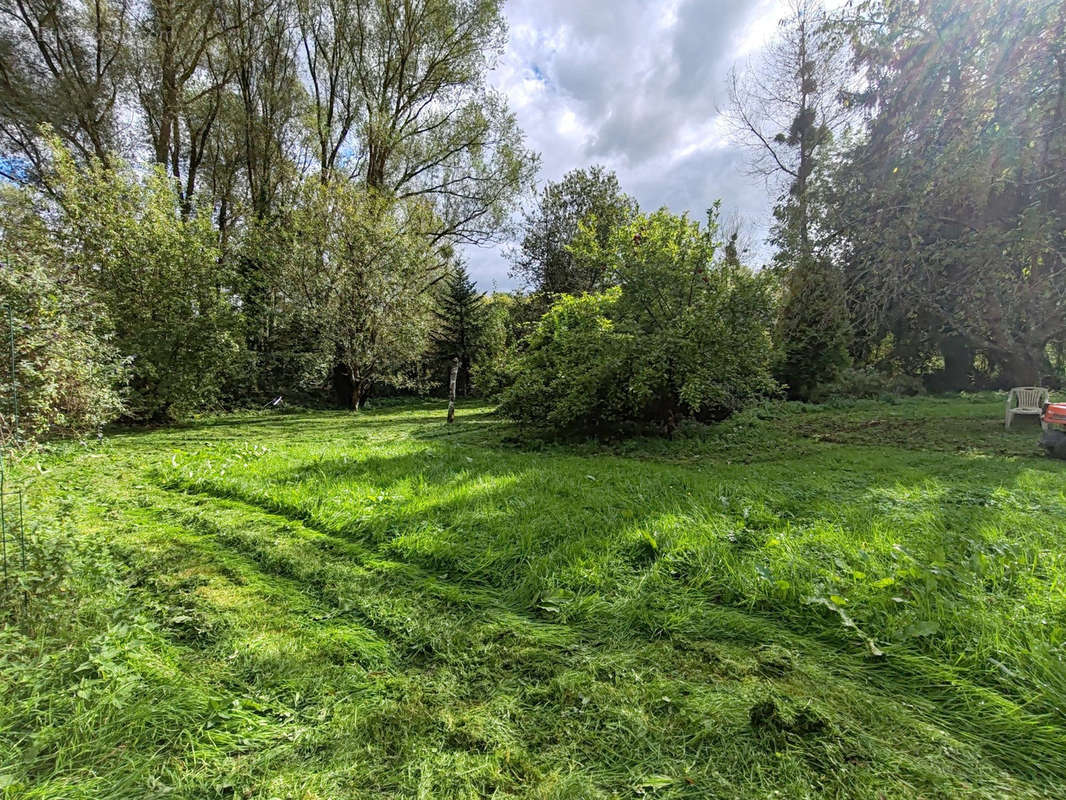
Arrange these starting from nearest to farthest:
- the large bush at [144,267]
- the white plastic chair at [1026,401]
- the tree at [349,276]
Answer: the white plastic chair at [1026,401], the large bush at [144,267], the tree at [349,276]

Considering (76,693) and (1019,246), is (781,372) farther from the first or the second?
(76,693)

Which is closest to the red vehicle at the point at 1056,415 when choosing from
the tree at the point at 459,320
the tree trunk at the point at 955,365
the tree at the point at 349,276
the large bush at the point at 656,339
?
the large bush at the point at 656,339

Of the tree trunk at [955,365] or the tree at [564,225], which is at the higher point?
the tree at [564,225]

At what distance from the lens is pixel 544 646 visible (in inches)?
76.8

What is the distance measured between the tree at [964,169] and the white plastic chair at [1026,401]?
1.00m

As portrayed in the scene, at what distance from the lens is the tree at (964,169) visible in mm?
6375

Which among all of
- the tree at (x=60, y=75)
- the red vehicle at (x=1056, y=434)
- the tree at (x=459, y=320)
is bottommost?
the red vehicle at (x=1056, y=434)

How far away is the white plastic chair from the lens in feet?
24.6

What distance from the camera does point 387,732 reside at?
4.85ft

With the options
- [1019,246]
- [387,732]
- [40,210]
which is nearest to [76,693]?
[387,732]

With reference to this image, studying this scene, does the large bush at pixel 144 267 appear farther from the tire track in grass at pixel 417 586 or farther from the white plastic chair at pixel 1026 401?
the white plastic chair at pixel 1026 401

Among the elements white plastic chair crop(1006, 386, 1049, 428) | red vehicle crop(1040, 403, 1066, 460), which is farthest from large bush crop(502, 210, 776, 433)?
white plastic chair crop(1006, 386, 1049, 428)

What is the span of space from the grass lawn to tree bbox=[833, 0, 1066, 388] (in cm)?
533

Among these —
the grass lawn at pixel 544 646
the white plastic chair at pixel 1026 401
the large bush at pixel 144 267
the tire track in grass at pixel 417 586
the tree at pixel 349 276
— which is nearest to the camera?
the grass lawn at pixel 544 646
